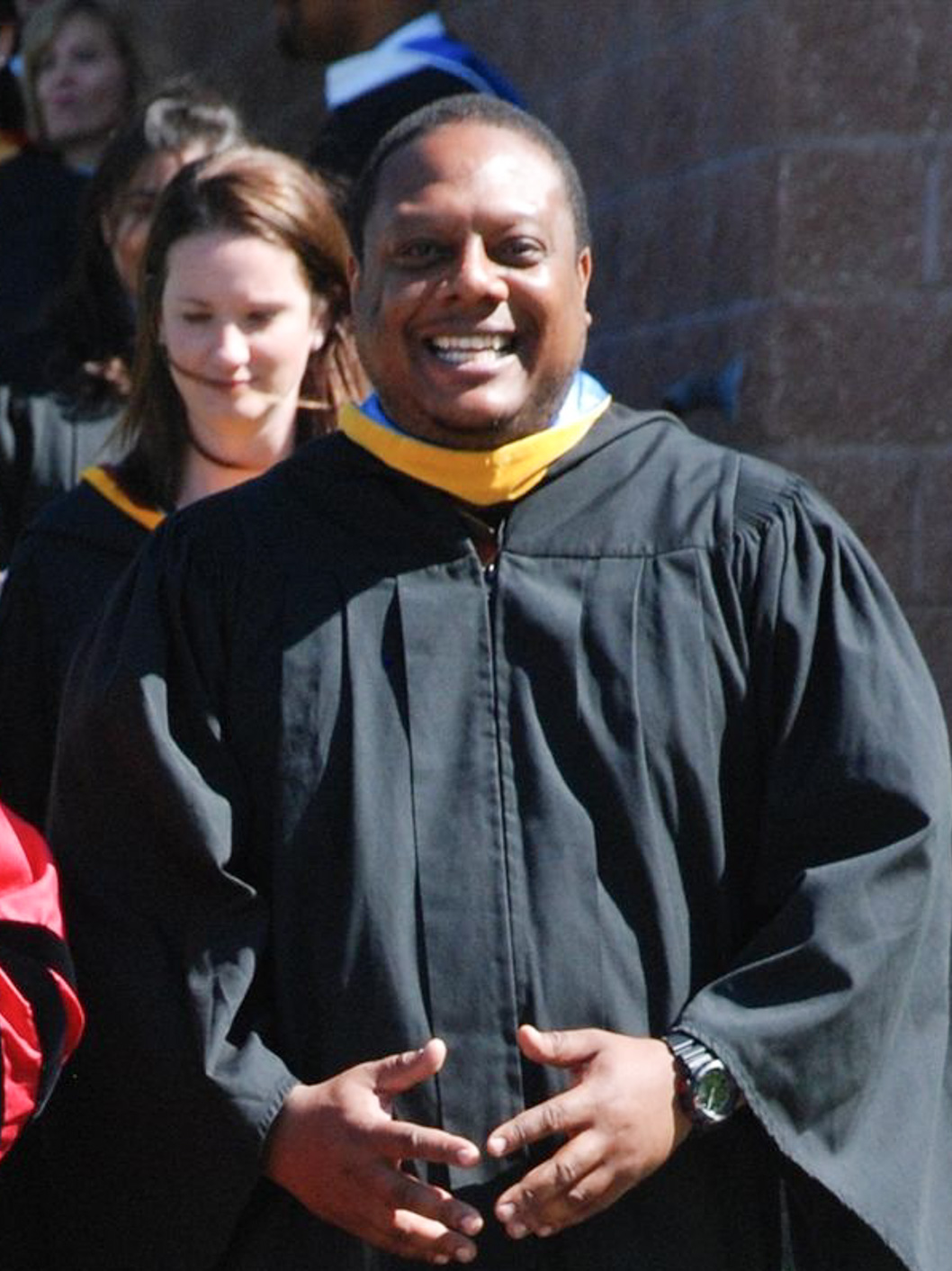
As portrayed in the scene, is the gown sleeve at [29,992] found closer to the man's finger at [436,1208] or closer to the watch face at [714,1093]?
the man's finger at [436,1208]

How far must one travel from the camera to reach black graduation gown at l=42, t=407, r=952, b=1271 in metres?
3.28

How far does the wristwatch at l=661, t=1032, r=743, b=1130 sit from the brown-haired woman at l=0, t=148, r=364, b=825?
1.32 m

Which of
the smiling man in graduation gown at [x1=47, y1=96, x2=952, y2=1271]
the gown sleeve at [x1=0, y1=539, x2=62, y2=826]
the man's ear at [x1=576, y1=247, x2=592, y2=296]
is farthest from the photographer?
the gown sleeve at [x1=0, y1=539, x2=62, y2=826]

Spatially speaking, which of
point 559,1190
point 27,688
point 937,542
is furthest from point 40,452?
point 559,1190

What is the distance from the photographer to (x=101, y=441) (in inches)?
194

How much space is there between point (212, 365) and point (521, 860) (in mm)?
1251

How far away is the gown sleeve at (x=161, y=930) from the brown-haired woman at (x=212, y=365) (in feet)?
2.30

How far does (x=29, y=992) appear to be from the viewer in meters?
3.31

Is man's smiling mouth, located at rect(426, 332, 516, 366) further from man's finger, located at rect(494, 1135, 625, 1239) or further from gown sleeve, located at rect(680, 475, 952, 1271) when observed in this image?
man's finger, located at rect(494, 1135, 625, 1239)

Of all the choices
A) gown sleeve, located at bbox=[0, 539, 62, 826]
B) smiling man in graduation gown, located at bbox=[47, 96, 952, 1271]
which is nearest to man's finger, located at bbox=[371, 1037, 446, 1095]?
smiling man in graduation gown, located at bbox=[47, 96, 952, 1271]

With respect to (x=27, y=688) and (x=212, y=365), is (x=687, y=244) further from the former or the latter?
(x=27, y=688)

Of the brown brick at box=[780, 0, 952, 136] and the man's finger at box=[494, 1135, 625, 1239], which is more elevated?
the brown brick at box=[780, 0, 952, 136]

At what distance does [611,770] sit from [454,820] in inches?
7.7

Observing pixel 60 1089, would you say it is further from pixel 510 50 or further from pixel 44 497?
pixel 510 50
